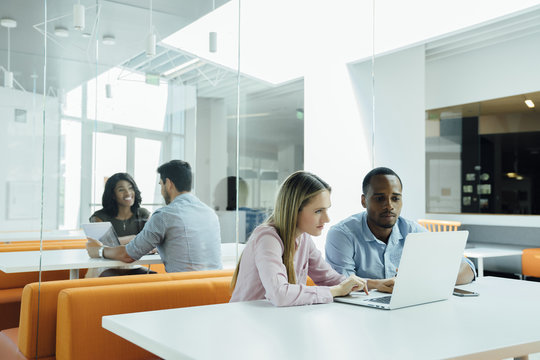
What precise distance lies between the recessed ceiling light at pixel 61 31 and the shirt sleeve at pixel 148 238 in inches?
42.5

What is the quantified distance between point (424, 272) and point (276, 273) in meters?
0.52

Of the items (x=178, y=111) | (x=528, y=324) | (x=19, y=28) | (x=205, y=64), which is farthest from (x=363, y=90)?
(x=528, y=324)

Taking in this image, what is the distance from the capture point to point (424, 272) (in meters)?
1.81

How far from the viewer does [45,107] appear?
277 centimetres

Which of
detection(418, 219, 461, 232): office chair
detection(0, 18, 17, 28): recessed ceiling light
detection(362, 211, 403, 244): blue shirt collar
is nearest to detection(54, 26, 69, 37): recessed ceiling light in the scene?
detection(0, 18, 17, 28): recessed ceiling light

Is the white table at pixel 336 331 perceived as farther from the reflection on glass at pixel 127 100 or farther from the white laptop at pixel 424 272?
the reflection on glass at pixel 127 100

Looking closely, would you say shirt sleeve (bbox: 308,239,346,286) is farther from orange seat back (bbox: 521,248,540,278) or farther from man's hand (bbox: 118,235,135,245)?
orange seat back (bbox: 521,248,540,278)

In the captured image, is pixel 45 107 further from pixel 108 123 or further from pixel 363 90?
pixel 363 90

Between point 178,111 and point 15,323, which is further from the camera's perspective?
point 15,323

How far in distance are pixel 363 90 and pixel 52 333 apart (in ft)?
10.9

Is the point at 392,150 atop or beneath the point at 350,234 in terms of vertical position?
atop

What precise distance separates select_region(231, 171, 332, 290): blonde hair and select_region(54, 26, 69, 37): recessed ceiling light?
4.94 ft

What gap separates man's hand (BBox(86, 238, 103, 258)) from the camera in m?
2.91

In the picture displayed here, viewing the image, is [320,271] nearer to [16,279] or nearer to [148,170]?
[148,170]
